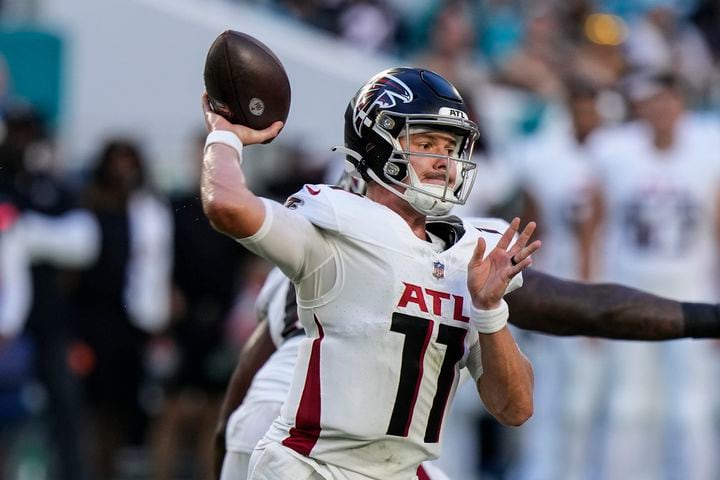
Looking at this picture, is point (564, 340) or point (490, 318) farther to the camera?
point (564, 340)

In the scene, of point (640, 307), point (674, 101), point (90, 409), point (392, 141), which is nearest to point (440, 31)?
point (674, 101)

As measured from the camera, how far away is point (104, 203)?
9.19 metres

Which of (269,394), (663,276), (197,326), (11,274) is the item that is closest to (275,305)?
(269,394)

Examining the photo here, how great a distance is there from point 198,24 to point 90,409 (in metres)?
3.34

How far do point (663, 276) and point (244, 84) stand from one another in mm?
5023

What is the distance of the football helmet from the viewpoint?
411 cm

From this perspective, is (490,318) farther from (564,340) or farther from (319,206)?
(564,340)

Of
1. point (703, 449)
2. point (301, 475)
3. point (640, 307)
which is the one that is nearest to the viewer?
point (301, 475)

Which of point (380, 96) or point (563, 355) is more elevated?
point (380, 96)

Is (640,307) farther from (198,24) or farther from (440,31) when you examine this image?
(198,24)

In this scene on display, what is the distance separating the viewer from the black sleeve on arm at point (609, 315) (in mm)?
4801

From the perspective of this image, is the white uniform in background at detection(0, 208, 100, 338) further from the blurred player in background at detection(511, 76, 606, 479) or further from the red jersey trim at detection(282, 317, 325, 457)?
the red jersey trim at detection(282, 317, 325, 457)

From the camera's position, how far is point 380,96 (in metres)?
4.21

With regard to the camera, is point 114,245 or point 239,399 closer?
point 239,399
